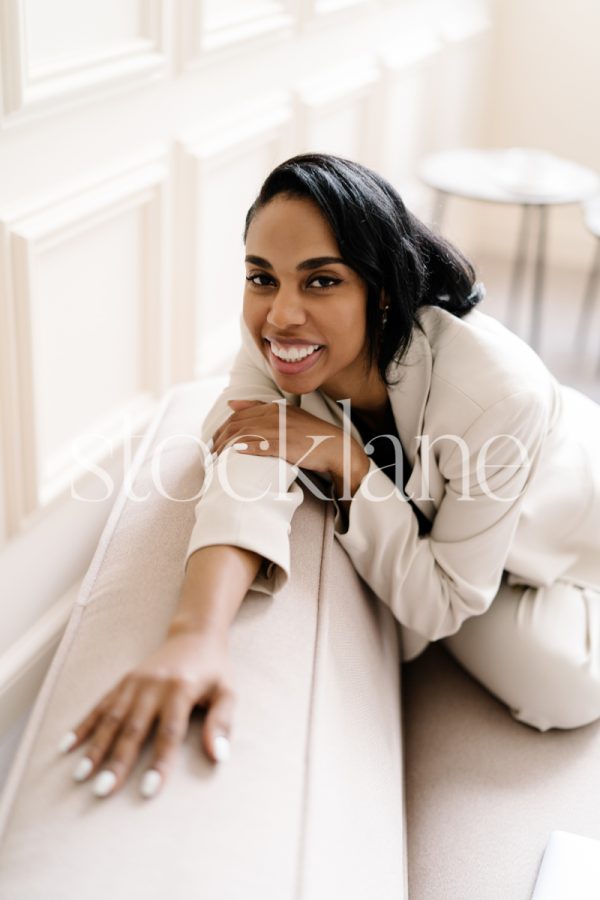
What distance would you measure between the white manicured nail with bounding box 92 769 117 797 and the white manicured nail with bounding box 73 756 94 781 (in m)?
0.01

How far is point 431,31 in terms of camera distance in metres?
3.03

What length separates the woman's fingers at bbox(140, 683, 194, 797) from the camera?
28.8 inches

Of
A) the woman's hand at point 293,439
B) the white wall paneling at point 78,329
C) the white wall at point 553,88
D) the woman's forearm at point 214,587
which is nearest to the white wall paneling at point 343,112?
the white wall paneling at point 78,329

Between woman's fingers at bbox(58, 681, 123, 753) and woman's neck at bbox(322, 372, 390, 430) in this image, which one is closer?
woman's fingers at bbox(58, 681, 123, 753)

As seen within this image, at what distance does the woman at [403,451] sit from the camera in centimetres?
106

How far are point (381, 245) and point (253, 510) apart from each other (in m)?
0.31

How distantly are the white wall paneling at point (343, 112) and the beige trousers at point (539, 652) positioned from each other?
4.42 ft

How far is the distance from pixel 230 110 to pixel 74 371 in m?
0.65

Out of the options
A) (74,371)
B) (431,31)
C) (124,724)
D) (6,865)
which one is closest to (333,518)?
(124,724)

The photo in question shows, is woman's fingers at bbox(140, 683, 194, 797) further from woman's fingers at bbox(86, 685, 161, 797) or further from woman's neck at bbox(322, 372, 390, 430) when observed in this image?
woman's neck at bbox(322, 372, 390, 430)

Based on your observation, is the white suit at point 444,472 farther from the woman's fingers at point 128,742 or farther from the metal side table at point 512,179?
the metal side table at point 512,179

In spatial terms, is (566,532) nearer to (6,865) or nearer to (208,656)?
(208,656)

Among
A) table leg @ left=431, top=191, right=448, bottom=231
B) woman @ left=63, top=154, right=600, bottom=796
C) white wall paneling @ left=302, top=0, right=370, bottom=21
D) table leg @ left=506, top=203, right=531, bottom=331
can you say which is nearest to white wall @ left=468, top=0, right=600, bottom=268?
table leg @ left=506, top=203, right=531, bottom=331

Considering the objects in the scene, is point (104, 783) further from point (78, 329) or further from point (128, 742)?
point (78, 329)
